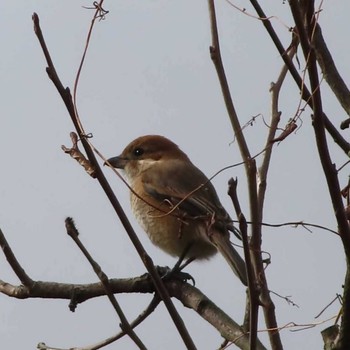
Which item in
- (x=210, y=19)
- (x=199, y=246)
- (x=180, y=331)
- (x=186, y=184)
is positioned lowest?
(x=180, y=331)

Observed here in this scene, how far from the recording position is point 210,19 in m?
2.38

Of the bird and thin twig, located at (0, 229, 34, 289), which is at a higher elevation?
the bird

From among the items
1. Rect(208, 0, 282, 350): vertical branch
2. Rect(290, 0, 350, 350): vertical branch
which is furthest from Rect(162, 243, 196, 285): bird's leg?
Rect(290, 0, 350, 350): vertical branch

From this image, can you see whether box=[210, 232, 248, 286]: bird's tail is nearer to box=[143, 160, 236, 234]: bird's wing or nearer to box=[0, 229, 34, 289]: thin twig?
box=[143, 160, 236, 234]: bird's wing

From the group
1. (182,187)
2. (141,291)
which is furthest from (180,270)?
(141,291)

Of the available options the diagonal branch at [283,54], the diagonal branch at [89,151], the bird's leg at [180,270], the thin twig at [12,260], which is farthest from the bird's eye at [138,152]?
the diagonal branch at [89,151]

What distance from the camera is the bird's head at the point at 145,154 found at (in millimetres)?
5340

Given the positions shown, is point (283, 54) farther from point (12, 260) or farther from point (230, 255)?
point (230, 255)

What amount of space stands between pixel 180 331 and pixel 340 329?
0.38m

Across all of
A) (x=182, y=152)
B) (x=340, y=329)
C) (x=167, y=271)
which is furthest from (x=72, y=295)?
→ (x=182, y=152)

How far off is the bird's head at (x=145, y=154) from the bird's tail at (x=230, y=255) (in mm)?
1621

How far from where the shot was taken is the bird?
164 inches

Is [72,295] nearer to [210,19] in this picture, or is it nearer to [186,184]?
[210,19]

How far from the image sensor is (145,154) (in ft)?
17.9
